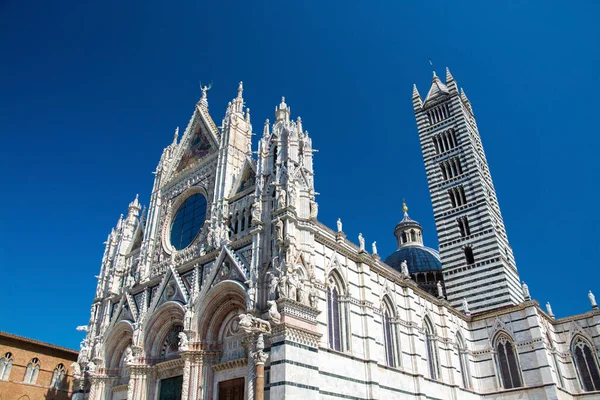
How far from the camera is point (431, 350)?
23375 mm

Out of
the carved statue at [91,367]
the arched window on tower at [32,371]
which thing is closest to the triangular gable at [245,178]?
the carved statue at [91,367]

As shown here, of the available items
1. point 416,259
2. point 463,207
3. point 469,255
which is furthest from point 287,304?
point 416,259

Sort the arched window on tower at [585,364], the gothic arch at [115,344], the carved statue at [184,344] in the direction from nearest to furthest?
the carved statue at [184,344] → the gothic arch at [115,344] → the arched window on tower at [585,364]

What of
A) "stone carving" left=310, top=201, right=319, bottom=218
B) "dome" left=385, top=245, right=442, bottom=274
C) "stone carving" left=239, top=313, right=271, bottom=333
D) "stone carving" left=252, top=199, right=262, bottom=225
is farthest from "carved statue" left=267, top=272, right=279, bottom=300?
"dome" left=385, top=245, right=442, bottom=274

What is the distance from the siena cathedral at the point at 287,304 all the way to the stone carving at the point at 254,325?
5 centimetres

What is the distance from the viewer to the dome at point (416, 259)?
38.7m

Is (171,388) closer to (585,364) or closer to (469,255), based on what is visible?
(469,255)

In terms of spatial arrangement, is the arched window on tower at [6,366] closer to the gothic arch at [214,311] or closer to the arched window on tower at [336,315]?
the gothic arch at [214,311]

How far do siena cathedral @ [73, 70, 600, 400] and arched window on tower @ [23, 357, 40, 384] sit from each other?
3.76 m

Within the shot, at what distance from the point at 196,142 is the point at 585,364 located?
25.4 m

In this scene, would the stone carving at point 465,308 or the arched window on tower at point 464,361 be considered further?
the stone carving at point 465,308

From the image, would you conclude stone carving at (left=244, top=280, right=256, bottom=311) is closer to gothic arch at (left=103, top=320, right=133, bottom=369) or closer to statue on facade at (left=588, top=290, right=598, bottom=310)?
gothic arch at (left=103, top=320, right=133, bottom=369)

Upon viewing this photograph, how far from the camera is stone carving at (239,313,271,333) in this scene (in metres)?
15.0

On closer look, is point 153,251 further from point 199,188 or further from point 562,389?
point 562,389
